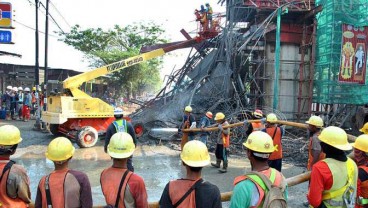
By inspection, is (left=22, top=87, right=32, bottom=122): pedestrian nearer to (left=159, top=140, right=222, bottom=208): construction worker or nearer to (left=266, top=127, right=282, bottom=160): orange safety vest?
(left=266, top=127, right=282, bottom=160): orange safety vest

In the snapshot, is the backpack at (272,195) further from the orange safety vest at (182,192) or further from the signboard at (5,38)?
the signboard at (5,38)

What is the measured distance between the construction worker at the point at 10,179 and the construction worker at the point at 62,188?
1.12ft

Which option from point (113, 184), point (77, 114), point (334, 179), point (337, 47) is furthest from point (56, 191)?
point (337, 47)

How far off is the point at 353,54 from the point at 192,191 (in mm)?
14466

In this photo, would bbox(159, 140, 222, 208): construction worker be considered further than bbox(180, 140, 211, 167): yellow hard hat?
No

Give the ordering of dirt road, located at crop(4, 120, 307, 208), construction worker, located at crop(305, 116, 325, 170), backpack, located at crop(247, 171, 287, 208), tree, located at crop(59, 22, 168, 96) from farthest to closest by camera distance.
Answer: tree, located at crop(59, 22, 168, 96), dirt road, located at crop(4, 120, 307, 208), construction worker, located at crop(305, 116, 325, 170), backpack, located at crop(247, 171, 287, 208)

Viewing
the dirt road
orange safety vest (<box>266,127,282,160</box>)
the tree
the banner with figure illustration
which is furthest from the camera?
the tree

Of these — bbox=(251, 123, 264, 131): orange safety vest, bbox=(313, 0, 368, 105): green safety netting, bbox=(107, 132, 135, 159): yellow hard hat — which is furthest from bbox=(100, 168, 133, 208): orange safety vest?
bbox=(313, 0, 368, 105): green safety netting

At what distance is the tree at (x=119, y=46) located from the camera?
3212cm

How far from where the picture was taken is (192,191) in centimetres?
279

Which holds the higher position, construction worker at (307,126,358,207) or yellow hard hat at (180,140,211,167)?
yellow hard hat at (180,140,211,167)

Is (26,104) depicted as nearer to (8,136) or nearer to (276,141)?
(276,141)

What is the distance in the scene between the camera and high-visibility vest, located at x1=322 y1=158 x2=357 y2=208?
10.8 feet

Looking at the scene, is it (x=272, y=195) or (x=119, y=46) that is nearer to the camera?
(x=272, y=195)
